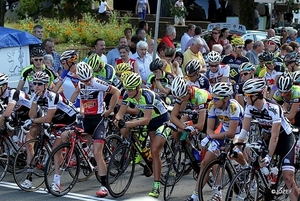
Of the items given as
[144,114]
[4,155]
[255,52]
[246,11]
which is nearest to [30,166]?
[4,155]

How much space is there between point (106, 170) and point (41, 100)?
56.6 inches

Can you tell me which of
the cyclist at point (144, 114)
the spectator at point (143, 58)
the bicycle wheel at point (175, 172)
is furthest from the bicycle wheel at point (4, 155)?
the spectator at point (143, 58)

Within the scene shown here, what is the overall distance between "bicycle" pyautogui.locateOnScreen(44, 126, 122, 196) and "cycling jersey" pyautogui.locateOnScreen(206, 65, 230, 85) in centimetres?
356

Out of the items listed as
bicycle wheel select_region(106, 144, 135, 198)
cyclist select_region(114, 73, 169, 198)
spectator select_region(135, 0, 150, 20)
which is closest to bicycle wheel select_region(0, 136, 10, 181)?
bicycle wheel select_region(106, 144, 135, 198)

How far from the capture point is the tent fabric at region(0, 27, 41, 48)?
14.8 metres

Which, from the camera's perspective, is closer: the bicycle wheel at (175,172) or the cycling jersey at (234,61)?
the bicycle wheel at (175,172)

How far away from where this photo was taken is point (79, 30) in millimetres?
23406

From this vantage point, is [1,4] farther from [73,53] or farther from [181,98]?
[181,98]

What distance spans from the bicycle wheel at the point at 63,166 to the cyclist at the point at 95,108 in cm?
36

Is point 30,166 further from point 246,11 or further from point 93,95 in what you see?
point 246,11

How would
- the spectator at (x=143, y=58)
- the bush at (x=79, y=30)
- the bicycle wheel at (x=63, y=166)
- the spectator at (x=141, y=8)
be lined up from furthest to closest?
the spectator at (x=141, y=8), the bush at (x=79, y=30), the spectator at (x=143, y=58), the bicycle wheel at (x=63, y=166)

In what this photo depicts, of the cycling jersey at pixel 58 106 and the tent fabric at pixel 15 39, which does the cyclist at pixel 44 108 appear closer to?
the cycling jersey at pixel 58 106

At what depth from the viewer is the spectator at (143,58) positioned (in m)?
14.6

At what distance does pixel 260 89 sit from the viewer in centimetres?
908
